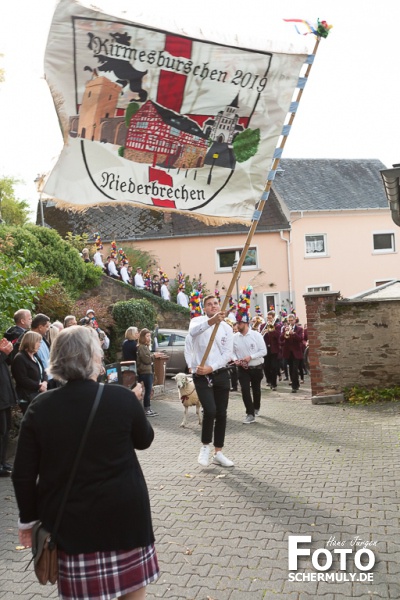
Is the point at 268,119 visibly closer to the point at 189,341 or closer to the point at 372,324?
the point at 189,341

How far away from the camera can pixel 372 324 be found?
15.0 metres

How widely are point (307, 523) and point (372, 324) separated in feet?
30.9

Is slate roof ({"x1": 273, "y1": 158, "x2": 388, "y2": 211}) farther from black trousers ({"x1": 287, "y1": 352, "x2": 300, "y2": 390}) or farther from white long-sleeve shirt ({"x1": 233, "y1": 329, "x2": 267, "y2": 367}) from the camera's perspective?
white long-sleeve shirt ({"x1": 233, "y1": 329, "x2": 267, "y2": 367})

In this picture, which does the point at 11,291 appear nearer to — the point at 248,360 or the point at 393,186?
the point at 248,360

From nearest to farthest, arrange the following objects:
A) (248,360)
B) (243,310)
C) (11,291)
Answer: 1. (11,291)
2. (248,360)
3. (243,310)

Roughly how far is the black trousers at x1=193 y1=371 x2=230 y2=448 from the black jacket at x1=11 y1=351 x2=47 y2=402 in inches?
79.4

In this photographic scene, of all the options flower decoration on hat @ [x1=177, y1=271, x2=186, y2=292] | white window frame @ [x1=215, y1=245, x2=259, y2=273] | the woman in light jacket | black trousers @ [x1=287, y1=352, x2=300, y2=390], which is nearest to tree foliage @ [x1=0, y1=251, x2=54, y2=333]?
the woman in light jacket

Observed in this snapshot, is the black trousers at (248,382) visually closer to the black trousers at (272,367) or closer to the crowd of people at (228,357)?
the crowd of people at (228,357)

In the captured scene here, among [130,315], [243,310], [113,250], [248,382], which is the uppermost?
[113,250]

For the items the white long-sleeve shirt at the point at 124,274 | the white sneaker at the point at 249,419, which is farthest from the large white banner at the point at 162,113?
the white long-sleeve shirt at the point at 124,274

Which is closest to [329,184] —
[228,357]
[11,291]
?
[11,291]

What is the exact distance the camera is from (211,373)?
8.47 meters

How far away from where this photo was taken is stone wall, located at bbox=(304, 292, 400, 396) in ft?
48.7

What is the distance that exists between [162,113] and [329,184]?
37950mm
